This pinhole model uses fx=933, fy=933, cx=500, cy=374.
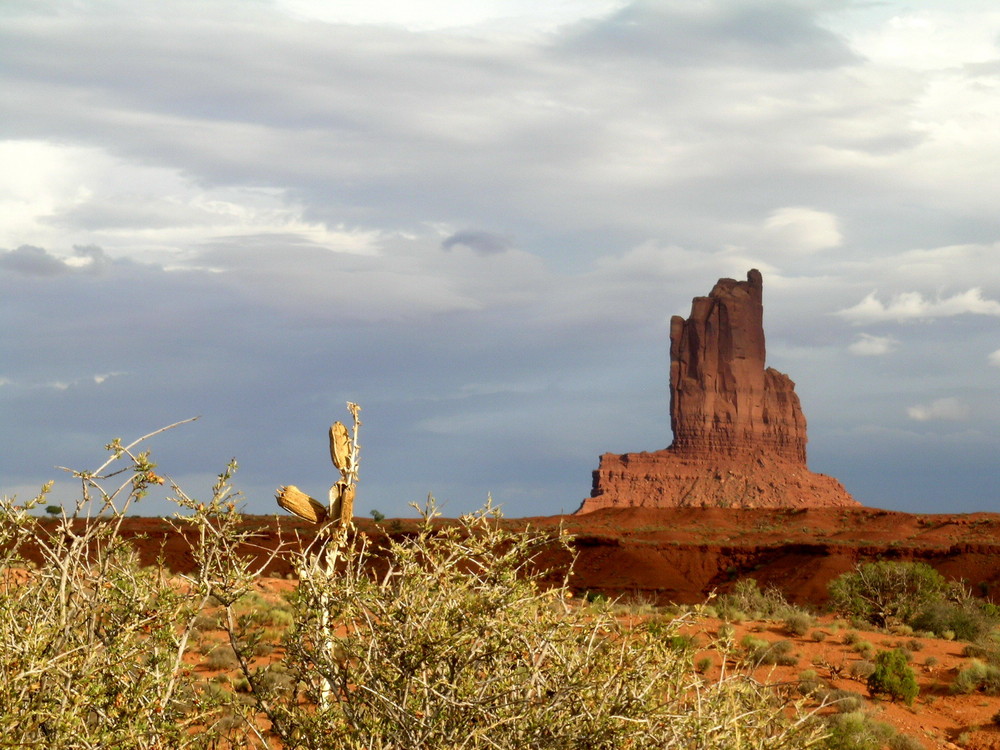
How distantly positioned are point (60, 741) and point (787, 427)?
90.3 meters

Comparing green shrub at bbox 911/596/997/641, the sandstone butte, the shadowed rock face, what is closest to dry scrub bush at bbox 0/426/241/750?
green shrub at bbox 911/596/997/641

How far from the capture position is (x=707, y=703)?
5605 mm

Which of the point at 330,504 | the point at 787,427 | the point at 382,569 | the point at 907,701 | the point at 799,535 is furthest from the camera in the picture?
the point at 787,427

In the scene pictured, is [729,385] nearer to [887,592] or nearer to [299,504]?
[887,592]

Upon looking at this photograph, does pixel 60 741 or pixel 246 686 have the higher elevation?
pixel 60 741

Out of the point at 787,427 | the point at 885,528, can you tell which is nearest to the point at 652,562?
the point at 885,528

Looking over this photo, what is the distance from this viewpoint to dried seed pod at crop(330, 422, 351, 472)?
635 centimetres

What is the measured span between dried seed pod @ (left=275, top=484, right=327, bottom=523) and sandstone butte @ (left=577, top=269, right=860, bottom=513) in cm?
7720

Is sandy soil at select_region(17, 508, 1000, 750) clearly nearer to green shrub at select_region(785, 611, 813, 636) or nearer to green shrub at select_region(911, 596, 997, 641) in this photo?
green shrub at select_region(785, 611, 813, 636)

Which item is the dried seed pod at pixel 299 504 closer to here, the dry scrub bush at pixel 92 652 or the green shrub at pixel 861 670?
the dry scrub bush at pixel 92 652

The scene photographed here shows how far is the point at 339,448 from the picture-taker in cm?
638

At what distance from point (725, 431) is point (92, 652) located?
282ft

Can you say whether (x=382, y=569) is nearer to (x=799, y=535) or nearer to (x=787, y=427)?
(x=799, y=535)

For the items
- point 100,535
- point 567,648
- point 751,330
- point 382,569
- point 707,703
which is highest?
point 751,330
